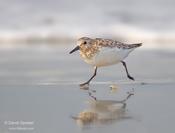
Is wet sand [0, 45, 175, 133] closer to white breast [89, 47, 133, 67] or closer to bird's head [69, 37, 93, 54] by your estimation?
white breast [89, 47, 133, 67]

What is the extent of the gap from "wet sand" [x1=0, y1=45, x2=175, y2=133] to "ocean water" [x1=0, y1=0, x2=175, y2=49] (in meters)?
2.30

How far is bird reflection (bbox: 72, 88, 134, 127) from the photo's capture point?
568cm

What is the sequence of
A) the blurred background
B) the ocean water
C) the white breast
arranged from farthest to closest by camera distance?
1. the ocean water
2. the white breast
3. the blurred background

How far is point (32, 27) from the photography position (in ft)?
41.1

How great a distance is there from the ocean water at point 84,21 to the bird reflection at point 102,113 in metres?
5.47

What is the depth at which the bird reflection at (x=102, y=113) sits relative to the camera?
5684 millimetres

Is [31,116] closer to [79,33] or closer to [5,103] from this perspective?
[5,103]

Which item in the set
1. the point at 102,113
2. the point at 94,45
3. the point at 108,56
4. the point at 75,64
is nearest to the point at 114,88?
the point at 108,56

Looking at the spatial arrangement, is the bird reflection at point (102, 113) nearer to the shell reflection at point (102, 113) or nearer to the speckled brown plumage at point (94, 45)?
the shell reflection at point (102, 113)

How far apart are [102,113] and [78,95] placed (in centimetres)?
93

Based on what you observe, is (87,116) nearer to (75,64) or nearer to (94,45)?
(94,45)

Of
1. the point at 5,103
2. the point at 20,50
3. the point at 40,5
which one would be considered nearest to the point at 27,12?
the point at 40,5

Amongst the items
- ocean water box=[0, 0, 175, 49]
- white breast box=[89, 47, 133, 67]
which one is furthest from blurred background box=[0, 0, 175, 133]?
white breast box=[89, 47, 133, 67]

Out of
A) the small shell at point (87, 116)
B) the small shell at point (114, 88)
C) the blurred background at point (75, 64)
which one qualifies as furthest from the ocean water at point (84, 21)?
the small shell at point (87, 116)
